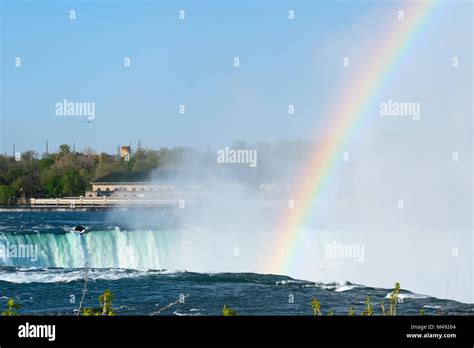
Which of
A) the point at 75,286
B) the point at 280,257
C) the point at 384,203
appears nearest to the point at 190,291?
the point at 75,286

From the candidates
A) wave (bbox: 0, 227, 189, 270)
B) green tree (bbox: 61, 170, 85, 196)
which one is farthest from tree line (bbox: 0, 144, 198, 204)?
wave (bbox: 0, 227, 189, 270)

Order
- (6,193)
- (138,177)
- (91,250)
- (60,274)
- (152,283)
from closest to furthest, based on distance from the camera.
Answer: (152,283) → (60,274) → (91,250) → (6,193) → (138,177)

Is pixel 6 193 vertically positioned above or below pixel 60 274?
above

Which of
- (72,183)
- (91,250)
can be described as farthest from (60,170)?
(91,250)

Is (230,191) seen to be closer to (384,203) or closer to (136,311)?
(384,203)

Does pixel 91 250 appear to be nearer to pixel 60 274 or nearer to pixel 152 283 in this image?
pixel 60 274

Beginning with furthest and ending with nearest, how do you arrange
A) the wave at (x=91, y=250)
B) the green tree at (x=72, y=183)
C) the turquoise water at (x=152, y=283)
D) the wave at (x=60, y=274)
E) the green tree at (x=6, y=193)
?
the green tree at (x=72, y=183), the green tree at (x=6, y=193), the wave at (x=91, y=250), the wave at (x=60, y=274), the turquoise water at (x=152, y=283)

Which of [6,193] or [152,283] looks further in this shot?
[6,193]

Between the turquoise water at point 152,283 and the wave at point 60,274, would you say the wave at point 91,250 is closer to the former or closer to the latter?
the turquoise water at point 152,283

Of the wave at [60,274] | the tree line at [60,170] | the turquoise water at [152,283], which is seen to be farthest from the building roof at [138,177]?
the wave at [60,274]

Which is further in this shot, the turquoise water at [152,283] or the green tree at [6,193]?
the green tree at [6,193]

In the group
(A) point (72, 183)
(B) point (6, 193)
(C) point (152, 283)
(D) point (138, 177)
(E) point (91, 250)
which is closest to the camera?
(C) point (152, 283)
